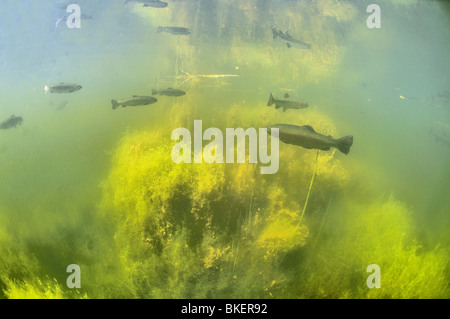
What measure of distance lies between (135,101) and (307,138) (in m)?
0.71

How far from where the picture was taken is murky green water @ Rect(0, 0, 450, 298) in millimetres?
1554

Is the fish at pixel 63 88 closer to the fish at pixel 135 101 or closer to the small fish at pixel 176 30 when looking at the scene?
the fish at pixel 135 101

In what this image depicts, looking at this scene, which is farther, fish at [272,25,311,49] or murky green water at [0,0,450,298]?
fish at [272,25,311,49]

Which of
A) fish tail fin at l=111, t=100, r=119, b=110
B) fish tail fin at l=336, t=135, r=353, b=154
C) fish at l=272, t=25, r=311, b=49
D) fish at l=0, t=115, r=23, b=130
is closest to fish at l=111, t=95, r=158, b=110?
fish tail fin at l=111, t=100, r=119, b=110

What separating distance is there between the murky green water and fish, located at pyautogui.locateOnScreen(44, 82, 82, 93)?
0.08 feet

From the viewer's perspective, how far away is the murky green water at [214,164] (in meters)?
1.55

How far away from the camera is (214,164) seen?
1528 mm

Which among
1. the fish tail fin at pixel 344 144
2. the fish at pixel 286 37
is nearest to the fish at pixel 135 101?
the fish at pixel 286 37

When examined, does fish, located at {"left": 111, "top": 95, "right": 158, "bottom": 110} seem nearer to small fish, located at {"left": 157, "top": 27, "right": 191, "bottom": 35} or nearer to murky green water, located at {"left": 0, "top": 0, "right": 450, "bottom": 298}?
murky green water, located at {"left": 0, "top": 0, "right": 450, "bottom": 298}

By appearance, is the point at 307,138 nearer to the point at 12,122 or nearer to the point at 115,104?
the point at 115,104

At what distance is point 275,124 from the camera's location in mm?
1554

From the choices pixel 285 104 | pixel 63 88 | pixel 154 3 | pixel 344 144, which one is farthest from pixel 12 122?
pixel 344 144
